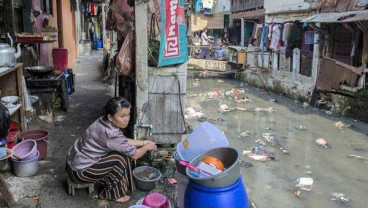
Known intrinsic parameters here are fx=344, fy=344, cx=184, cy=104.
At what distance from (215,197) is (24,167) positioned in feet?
9.23

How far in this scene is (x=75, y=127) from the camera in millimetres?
6715

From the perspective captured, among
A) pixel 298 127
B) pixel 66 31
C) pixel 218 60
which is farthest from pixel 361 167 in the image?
pixel 218 60

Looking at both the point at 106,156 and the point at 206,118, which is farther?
the point at 206,118

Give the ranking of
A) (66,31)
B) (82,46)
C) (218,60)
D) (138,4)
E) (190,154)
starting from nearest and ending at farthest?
1. (190,154)
2. (138,4)
3. (66,31)
4. (218,60)
5. (82,46)

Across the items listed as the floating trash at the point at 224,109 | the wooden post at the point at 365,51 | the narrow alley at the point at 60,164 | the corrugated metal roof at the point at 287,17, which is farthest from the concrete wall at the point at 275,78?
the narrow alley at the point at 60,164

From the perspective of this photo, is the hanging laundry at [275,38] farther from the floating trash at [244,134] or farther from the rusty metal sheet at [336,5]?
the floating trash at [244,134]

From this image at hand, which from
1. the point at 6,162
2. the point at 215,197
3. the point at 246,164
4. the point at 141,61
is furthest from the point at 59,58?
the point at 215,197

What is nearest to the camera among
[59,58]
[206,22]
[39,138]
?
[39,138]

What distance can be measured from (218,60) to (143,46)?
50.3 ft

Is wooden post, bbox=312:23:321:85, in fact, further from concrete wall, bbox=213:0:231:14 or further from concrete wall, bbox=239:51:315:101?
concrete wall, bbox=213:0:231:14

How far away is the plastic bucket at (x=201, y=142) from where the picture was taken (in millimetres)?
3529

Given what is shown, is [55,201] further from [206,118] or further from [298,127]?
[298,127]

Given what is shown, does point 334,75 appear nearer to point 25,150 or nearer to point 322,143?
point 322,143

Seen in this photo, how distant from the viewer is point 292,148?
8.36m
